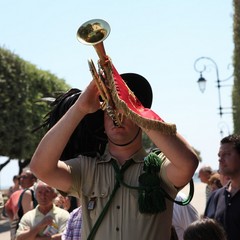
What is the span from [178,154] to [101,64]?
0.52 m

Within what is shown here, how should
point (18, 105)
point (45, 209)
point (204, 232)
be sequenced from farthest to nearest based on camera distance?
point (18, 105) < point (45, 209) < point (204, 232)

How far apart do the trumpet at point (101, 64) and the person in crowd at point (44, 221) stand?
3.16m

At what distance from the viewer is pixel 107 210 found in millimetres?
2801

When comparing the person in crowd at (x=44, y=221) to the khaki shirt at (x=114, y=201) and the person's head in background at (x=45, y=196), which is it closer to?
the person's head in background at (x=45, y=196)

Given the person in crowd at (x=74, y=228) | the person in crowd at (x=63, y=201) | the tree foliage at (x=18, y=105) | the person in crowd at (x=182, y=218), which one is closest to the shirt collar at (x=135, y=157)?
the person in crowd at (x=74, y=228)

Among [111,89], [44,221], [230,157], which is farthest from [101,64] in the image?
[44,221]

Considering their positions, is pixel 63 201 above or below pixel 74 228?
below

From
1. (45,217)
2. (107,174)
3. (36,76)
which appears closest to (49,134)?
(107,174)

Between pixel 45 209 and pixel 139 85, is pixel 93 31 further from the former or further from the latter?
pixel 45 209

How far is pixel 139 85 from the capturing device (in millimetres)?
3051

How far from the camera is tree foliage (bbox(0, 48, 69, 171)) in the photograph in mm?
28562

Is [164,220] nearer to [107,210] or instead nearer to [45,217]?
[107,210]

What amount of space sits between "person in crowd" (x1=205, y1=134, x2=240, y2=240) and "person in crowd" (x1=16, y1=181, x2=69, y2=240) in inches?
60.2

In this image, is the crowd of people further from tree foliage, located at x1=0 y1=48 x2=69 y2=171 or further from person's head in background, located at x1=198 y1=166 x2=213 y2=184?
tree foliage, located at x1=0 y1=48 x2=69 y2=171
